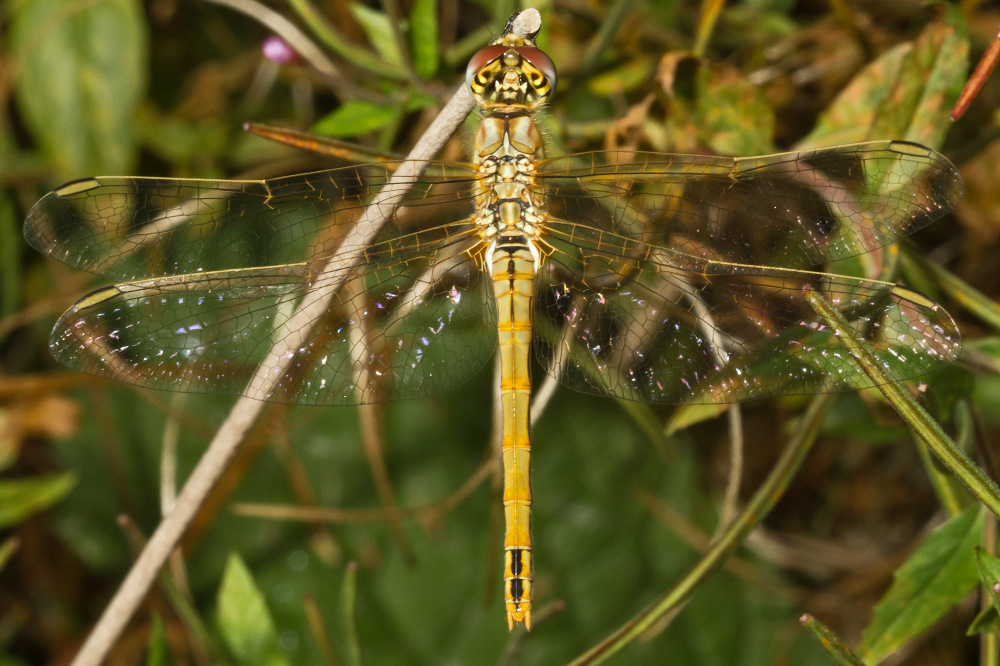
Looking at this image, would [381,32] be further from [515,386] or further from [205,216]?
[515,386]

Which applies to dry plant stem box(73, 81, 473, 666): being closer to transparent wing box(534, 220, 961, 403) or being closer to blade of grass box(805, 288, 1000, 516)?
transparent wing box(534, 220, 961, 403)

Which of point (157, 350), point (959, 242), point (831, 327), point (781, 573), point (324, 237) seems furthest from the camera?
point (781, 573)

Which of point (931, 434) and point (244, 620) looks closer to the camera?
point (931, 434)

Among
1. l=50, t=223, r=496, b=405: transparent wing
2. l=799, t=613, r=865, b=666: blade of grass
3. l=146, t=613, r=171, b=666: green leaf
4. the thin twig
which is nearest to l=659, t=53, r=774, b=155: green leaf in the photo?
the thin twig

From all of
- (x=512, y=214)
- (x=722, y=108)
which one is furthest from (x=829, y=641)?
(x=722, y=108)

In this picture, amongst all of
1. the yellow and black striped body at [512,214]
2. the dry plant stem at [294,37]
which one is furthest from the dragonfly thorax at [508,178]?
the dry plant stem at [294,37]

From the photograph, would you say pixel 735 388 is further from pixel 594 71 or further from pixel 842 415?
pixel 594 71

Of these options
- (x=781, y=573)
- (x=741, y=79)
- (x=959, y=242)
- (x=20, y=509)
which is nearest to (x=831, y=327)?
(x=741, y=79)
